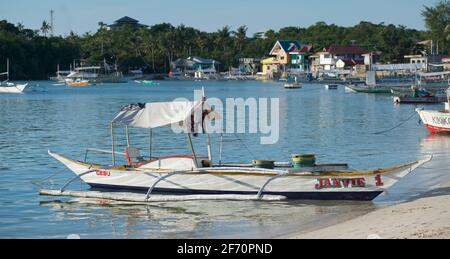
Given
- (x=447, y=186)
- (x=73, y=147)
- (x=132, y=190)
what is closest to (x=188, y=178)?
(x=132, y=190)

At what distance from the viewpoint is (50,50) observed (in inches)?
7830

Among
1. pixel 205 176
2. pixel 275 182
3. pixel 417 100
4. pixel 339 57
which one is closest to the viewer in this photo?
pixel 275 182

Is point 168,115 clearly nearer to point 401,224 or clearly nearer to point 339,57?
point 401,224

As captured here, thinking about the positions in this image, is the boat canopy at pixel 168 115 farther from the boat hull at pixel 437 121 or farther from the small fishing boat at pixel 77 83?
the small fishing boat at pixel 77 83

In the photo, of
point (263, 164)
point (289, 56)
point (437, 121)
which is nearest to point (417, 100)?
point (437, 121)

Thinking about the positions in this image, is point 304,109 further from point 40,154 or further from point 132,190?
point 132,190

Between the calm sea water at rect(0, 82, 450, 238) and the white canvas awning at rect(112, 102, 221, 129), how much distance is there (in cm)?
260

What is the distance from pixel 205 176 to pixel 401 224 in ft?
23.1

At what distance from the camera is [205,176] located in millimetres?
24078

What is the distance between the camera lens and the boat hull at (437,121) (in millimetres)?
44344

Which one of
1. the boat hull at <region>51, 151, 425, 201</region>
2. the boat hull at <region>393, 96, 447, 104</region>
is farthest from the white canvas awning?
the boat hull at <region>393, 96, 447, 104</region>

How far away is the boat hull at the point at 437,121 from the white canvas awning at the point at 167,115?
2270cm

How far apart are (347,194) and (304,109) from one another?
59117 millimetres
